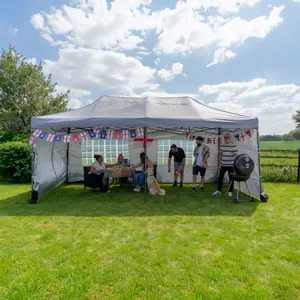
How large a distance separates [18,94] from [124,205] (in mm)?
14681

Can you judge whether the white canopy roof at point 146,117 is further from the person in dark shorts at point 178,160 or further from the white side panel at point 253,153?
the person in dark shorts at point 178,160

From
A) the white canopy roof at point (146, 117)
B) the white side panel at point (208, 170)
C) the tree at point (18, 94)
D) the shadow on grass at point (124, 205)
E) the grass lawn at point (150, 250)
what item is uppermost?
the tree at point (18, 94)

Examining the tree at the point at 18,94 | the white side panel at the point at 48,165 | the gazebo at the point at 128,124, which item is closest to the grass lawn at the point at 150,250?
the white side panel at the point at 48,165

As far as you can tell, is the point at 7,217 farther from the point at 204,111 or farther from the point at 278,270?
the point at 204,111

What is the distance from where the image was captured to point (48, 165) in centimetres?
678

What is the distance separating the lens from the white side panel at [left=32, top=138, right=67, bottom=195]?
19.5 feet

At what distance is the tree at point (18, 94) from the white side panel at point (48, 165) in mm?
9695

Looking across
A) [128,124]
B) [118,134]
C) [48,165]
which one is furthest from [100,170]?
[128,124]

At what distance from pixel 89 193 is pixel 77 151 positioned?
2205 millimetres

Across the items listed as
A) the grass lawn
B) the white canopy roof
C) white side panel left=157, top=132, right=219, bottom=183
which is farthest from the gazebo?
the grass lawn

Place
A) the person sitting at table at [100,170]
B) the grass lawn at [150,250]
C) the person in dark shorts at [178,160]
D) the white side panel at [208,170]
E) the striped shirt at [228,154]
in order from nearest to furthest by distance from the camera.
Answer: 1. the grass lawn at [150,250]
2. the striped shirt at [228,154]
3. the person sitting at table at [100,170]
4. the person in dark shorts at [178,160]
5. the white side panel at [208,170]

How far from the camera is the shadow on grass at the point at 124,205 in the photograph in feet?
15.8

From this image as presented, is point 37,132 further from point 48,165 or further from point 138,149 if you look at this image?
point 138,149

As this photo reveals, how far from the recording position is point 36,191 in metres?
5.64
